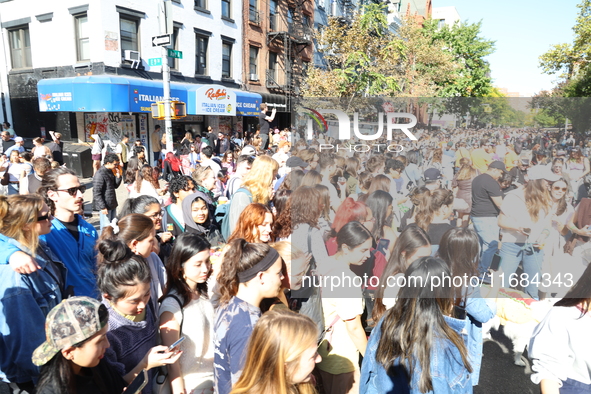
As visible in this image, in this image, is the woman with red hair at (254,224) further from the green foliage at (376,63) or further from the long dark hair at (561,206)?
the green foliage at (376,63)

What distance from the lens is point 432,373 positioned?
210 centimetres

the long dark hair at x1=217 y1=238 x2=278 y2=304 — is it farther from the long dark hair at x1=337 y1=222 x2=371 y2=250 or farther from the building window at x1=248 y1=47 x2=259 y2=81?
the building window at x1=248 y1=47 x2=259 y2=81

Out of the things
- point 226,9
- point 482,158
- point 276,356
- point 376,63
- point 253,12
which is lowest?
point 276,356

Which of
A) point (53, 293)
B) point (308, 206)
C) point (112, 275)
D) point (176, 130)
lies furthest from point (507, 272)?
point (176, 130)

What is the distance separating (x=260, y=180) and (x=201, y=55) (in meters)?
16.1

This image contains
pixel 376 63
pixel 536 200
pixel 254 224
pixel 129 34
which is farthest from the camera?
pixel 376 63

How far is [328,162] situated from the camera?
5.89m

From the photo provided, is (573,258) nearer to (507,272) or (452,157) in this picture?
(507,272)

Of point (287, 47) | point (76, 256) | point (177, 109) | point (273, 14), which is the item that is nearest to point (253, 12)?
point (273, 14)

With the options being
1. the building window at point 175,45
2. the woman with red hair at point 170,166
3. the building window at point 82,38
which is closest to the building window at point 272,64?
the building window at point 175,45

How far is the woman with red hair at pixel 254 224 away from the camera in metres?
3.51

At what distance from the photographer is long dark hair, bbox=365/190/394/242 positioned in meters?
3.71

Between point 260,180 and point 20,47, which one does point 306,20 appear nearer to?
point 20,47

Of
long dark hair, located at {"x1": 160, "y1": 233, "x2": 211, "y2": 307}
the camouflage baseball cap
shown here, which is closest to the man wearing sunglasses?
long dark hair, located at {"x1": 160, "y1": 233, "x2": 211, "y2": 307}
